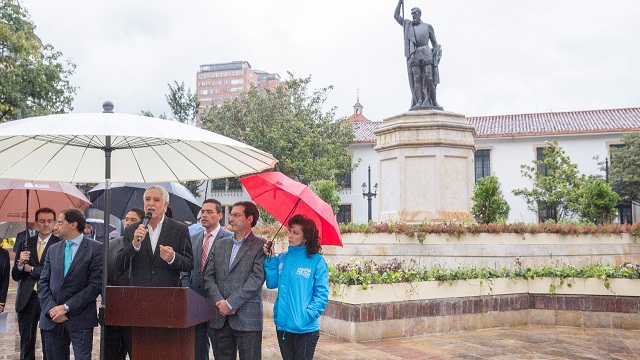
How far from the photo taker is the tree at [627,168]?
32344 millimetres

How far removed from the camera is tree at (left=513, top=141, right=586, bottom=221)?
1180 inches

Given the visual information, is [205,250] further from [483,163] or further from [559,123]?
[559,123]

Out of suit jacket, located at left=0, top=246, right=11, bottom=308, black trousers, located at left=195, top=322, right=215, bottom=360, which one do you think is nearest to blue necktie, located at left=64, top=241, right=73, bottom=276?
black trousers, located at left=195, top=322, right=215, bottom=360

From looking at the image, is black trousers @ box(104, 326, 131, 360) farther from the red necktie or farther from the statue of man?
the statue of man

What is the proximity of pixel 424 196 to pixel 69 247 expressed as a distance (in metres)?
8.20

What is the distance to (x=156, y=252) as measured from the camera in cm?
451

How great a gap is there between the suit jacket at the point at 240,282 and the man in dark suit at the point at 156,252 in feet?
0.76

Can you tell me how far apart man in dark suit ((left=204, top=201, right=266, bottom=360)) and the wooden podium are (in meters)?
0.36

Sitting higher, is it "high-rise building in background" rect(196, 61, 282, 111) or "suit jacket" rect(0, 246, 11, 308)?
"high-rise building in background" rect(196, 61, 282, 111)

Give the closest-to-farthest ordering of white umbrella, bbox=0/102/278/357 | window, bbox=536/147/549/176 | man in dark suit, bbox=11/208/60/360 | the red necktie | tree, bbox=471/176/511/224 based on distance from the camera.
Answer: white umbrella, bbox=0/102/278/357 → the red necktie → man in dark suit, bbox=11/208/60/360 → tree, bbox=471/176/511/224 → window, bbox=536/147/549/176

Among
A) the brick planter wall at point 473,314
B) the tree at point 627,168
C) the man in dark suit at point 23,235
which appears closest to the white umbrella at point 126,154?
the man in dark suit at point 23,235

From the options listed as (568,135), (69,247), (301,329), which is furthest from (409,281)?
(568,135)

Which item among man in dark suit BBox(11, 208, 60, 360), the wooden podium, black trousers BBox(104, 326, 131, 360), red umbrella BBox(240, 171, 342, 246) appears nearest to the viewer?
the wooden podium

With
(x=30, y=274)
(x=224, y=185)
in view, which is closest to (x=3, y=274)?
(x=30, y=274)
